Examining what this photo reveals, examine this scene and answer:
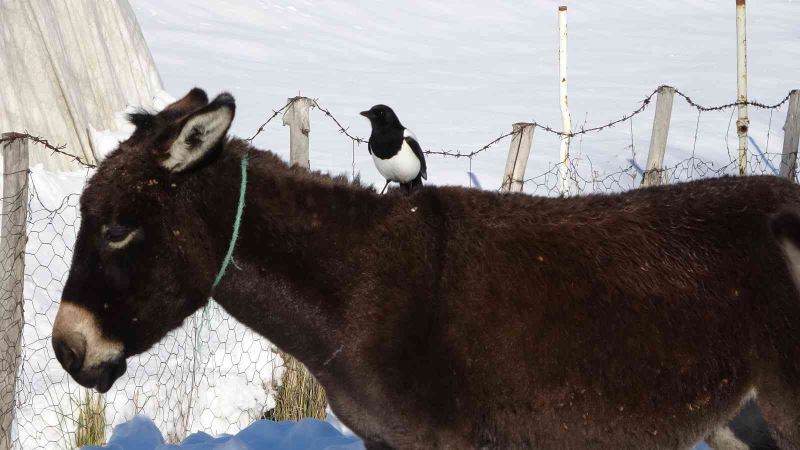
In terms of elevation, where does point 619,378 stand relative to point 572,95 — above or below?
below

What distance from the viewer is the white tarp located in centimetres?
1059

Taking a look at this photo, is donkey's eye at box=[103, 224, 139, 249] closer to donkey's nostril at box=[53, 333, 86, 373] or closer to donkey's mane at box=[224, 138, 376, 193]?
donkey's nostril at box=[53, 333, 86, 373]

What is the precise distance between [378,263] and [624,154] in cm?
1439

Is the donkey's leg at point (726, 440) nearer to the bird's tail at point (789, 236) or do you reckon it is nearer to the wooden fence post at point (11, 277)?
the bird's tail at point (789, 236)

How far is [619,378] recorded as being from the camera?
3.16m

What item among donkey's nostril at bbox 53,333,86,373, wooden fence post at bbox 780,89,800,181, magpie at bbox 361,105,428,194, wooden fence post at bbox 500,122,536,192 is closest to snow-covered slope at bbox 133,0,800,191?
wooden fence post at bbox 780,89,800,181

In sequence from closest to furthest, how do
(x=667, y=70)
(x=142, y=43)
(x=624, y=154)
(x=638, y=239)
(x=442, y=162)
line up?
(x=638, y=239) → (x=142, y=43) → (x=442, y=162) → (x=624, y=154) → (x=667, y=70)

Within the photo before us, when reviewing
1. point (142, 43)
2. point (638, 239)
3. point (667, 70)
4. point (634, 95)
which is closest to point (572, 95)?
point (634, 95)

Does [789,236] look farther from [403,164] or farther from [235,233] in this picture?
[403,164]

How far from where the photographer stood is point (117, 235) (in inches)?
124

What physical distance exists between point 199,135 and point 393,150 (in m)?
5.06

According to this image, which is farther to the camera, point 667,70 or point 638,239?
point 667,70

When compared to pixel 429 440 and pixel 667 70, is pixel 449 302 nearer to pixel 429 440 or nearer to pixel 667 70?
pixel 429 440

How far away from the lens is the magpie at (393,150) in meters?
8.12
